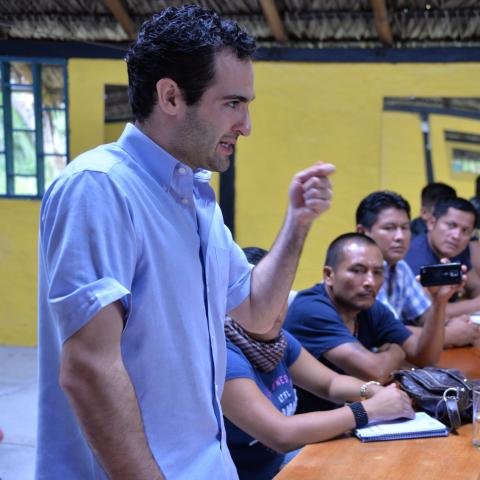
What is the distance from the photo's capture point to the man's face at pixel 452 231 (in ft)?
13.3

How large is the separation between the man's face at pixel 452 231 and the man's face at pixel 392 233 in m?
0.52

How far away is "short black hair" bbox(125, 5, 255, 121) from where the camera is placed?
121cm

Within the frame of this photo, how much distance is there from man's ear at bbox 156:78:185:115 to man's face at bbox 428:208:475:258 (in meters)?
3.16

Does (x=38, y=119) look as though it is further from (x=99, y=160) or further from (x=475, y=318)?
(x=99, y=160)

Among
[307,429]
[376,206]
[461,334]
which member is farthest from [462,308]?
[307,429]

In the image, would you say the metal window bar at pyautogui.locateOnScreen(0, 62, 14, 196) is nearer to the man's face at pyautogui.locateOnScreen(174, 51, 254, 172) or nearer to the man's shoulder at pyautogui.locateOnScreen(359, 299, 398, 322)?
the man's shoulder at pyautogui.locateOnScreen(359, 299, 398, 322)

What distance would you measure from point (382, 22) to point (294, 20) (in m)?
0.73

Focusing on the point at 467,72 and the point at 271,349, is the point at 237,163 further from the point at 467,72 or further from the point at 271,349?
the point at 271,349

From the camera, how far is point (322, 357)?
8.79 ft

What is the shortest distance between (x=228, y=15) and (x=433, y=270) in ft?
11.5

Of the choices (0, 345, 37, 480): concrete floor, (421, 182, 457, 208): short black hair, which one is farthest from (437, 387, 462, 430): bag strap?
(421, 182, 457, 208): short black hair

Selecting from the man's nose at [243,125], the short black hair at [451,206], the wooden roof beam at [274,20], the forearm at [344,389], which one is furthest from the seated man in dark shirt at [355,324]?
the wooden roof beam at [274,20]

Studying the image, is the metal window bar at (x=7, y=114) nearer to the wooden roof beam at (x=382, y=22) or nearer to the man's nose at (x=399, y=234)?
the wooden roof beam at (x=382, y=22)

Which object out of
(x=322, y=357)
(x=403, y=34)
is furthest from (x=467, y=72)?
(x=322, y=357)
